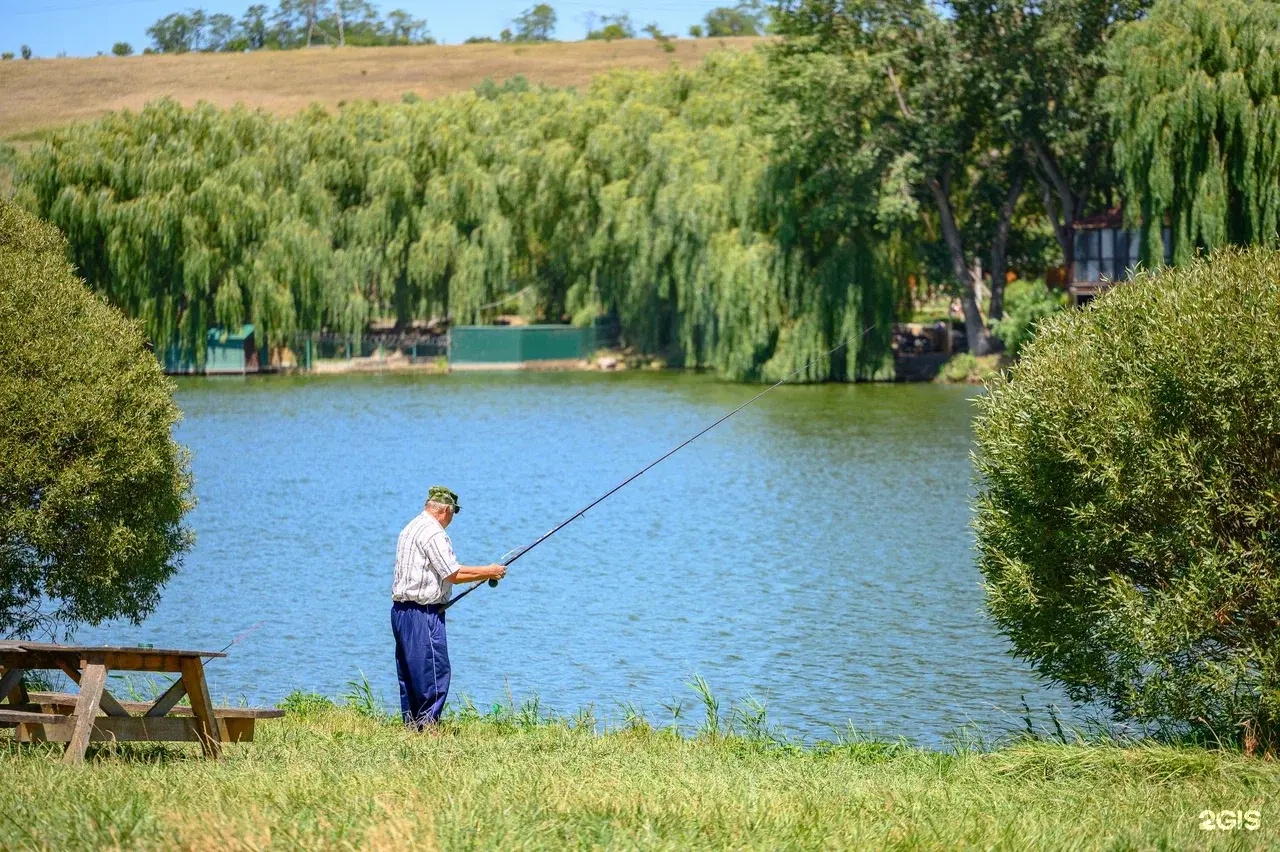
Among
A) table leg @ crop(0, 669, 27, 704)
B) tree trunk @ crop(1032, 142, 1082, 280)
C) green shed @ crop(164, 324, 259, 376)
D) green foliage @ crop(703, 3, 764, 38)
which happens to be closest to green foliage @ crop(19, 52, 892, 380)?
green shed @ crop(164, 324, 259, 376)

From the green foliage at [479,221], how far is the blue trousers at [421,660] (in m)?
38.9

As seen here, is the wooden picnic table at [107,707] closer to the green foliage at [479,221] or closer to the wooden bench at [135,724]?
the wooden bench at [135,724]

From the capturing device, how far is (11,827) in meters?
6.63

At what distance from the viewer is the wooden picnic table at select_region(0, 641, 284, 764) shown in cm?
818

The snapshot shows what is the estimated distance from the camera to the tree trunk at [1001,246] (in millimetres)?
53156

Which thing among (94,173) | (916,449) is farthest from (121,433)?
(94,173)

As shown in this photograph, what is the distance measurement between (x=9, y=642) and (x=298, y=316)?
49326 mm

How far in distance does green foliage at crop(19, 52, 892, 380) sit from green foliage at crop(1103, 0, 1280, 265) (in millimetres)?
11181

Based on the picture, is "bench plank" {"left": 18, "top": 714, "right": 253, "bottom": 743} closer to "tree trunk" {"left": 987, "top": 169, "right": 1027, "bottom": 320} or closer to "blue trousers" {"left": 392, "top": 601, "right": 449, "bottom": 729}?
"blue trousers" {"left": 392, "top": 601, "right": 449, "bottom": 729}

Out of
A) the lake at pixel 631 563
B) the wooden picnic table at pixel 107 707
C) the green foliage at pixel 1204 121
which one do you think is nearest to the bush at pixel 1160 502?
the lake at pixel 631 563

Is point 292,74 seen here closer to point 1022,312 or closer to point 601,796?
point 1022,312

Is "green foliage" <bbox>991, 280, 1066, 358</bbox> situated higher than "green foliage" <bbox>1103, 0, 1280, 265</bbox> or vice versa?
"green foliage" <bbox>1103, 0, 1280, 265</bbox>

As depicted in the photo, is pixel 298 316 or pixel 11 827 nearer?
pixel 11 827

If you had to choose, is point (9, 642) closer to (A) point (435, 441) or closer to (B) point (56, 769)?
(B) point (56, 769)
